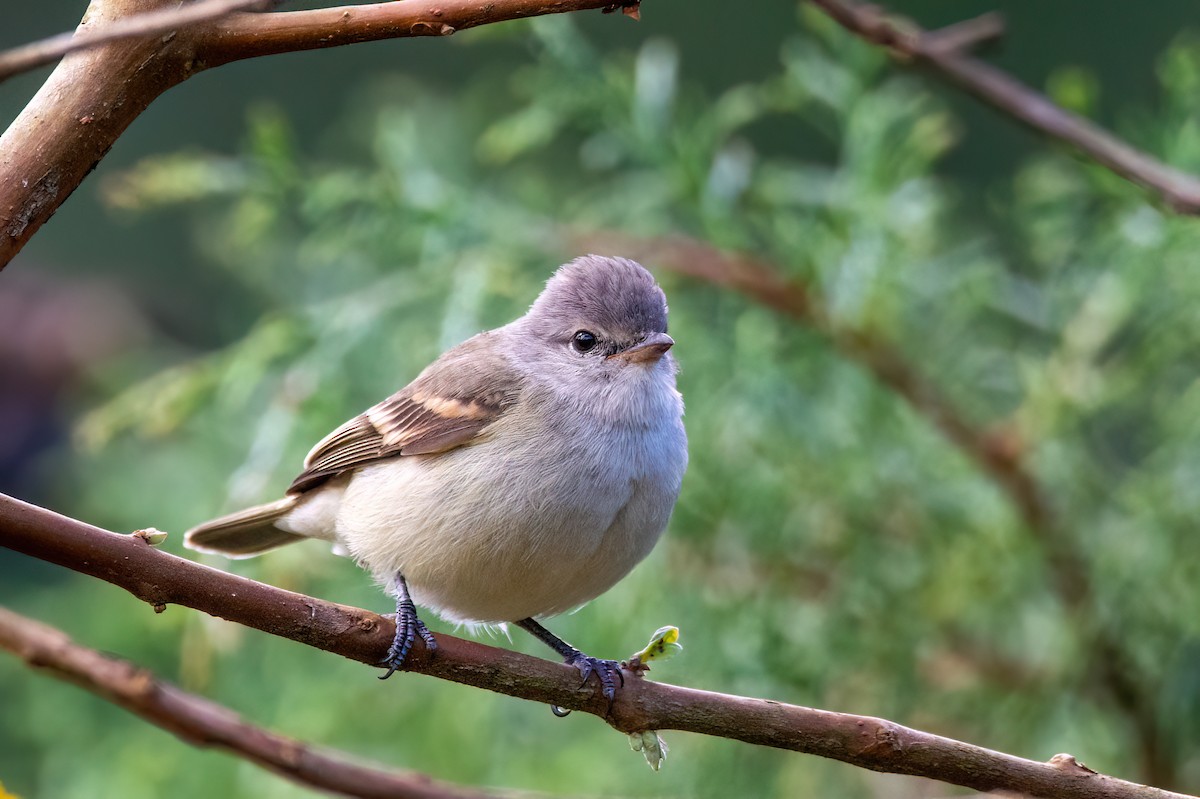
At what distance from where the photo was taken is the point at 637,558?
97.0 inches

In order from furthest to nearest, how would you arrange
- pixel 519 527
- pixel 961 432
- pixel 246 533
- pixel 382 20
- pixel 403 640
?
pixel 961 432
pixel 246 533
pixel 519 527
pixel 403 640
pixel 382 20

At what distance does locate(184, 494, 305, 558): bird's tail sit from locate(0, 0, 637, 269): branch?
1.62 metres

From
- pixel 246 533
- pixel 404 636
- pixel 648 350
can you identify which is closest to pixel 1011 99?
pixel 648 350

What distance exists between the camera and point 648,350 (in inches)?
106

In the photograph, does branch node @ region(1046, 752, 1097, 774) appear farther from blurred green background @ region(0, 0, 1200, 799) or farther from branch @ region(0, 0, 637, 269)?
blurred green background @ region(0, 0, 1200, 799)

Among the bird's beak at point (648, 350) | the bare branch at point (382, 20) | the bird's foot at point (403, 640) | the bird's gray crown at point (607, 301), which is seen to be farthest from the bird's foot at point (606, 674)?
the bare branch at point (382, 20)

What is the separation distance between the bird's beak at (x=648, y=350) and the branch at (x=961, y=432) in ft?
2.73

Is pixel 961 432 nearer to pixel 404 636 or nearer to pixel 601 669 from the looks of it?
pixel 601 669

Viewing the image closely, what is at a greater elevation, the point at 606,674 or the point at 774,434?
the point at 774,434

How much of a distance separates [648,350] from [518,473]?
0.45 metres

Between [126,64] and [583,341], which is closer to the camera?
[126,64]

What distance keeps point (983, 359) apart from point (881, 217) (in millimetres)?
614

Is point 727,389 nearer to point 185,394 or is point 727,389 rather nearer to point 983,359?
point 983,359

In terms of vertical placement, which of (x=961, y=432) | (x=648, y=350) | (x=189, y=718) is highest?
(x=961, y=432)
